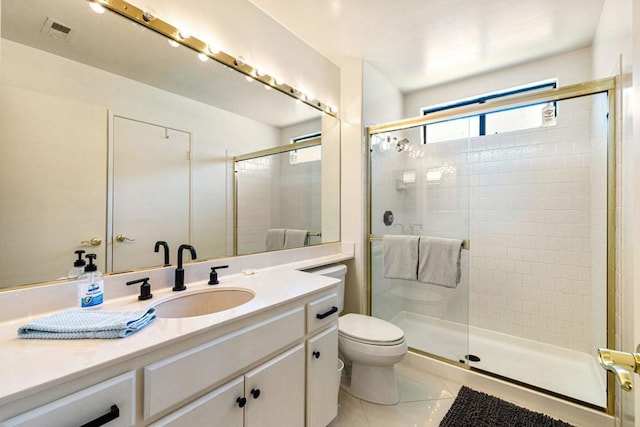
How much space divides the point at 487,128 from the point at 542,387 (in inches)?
84.0

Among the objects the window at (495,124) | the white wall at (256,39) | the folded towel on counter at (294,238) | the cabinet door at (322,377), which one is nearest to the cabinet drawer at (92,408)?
the cabinet door at (322,377)

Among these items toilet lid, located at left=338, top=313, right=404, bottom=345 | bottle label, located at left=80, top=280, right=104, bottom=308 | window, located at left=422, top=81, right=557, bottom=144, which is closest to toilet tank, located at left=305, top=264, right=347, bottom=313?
toilet lid, located at left=338, top=313, right=404, bottom=345

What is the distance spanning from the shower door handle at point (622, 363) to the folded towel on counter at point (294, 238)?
1.68 metres

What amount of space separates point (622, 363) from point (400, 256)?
1.83 metres

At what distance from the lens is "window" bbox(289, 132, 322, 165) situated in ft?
6.94

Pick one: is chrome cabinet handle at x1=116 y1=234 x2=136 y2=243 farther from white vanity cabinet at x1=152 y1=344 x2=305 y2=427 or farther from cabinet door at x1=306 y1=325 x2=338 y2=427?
cabinet door at x1=306 y1=325 x2=338 y2=427

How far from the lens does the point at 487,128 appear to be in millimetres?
2646

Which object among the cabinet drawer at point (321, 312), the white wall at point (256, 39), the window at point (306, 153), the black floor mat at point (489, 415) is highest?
the white wall at point (256, 39)

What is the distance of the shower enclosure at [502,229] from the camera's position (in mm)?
2158

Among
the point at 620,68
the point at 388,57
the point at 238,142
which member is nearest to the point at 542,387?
the point at 620,68

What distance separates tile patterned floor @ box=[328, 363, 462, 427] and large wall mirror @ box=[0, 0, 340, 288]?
1155mm

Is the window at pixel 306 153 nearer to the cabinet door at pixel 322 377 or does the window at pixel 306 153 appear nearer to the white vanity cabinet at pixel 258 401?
the cabinet door at pixel 322 377

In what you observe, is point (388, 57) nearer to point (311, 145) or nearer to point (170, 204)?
point (311, 145)

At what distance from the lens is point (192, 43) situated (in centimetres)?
142
